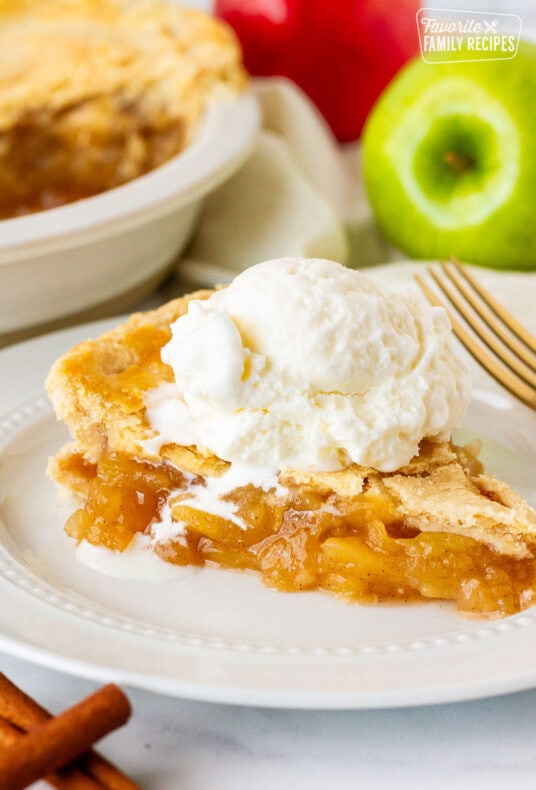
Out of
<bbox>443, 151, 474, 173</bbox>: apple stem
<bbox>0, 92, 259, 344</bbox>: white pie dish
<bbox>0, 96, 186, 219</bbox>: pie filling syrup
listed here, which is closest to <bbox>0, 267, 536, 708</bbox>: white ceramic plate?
<bbox>0, 92, 259, 344</bbox>: white pie dish

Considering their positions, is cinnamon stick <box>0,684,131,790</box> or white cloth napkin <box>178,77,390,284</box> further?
white cloth napkin <box>178,77,390,284</box>

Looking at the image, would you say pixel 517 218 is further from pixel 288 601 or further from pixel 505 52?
pixel 288 601

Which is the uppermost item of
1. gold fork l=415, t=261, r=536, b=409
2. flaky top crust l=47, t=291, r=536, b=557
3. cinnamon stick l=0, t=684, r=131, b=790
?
cinnamon stick l=0, t=684, r=131, b=790

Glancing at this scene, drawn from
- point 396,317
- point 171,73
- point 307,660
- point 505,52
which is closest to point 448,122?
point 505,52

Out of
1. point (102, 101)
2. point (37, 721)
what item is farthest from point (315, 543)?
point (102, 101)

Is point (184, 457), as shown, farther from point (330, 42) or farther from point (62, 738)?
point (330, 42)

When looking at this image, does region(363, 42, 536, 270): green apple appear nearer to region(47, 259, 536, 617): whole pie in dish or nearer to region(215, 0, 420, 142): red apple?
region(215, 0, 420, 142): red apple
